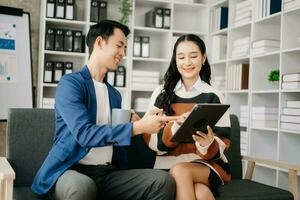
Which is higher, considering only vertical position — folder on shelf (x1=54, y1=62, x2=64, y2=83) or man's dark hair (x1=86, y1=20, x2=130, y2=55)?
man's dark hair (x1=86, y1=20, x2=130, y2=55)

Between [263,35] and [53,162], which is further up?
[263,35]

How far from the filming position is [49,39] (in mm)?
4535

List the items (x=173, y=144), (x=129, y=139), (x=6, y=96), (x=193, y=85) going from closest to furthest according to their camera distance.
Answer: (x=129, y=139), (x=173, y=144), (x=193, y=85), (x=6, y=96)

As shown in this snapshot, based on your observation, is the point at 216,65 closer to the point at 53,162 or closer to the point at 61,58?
the point at 61,58

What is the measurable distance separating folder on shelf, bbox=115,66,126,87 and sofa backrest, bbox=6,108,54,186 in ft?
8.14

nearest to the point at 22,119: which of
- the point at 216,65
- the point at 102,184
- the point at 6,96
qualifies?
the point at 102,184

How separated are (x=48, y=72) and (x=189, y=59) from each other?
264 cm

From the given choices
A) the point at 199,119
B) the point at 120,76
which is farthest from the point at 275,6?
the point at 199,119

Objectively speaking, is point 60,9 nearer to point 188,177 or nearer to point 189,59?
point 189,59

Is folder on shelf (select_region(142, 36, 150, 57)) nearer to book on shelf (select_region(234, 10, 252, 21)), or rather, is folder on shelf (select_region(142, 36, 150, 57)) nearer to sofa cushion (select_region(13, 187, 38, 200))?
book on shelf (select_region(234, 10, 252, 21))

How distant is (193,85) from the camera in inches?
89.6

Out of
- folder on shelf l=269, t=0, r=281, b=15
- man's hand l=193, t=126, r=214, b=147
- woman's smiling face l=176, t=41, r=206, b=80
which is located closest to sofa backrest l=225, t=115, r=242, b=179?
woman's smiling face l=176, t=41, r=206, b=80

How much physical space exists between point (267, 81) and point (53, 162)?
2.91 metres

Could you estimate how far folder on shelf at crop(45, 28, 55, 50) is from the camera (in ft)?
14.9
